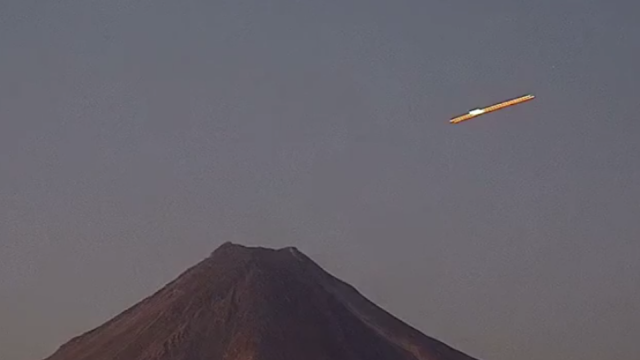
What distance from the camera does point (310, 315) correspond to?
515 ft

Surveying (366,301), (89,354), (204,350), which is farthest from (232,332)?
(366,301)

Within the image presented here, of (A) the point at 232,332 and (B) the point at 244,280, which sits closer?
(A) the point at 232,332

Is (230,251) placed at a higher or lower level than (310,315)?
higher

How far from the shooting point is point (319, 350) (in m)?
147

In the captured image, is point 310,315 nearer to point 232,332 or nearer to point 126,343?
point 232,332

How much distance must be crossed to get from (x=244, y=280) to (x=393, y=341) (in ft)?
63.8

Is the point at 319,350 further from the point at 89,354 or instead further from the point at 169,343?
the point at 89,354

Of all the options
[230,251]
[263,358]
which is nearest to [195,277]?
[230,251]

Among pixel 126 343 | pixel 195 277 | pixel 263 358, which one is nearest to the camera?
pixel 263 358

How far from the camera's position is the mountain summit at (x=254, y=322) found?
146625 mm

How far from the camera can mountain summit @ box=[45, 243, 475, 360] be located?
14662 centimetres

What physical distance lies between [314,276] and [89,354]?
3113cm

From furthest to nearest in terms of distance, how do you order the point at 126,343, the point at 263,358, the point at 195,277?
1. the point at 195,277
2. the point at 126,343
3. the point at 263,358

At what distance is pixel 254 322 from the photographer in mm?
151000
